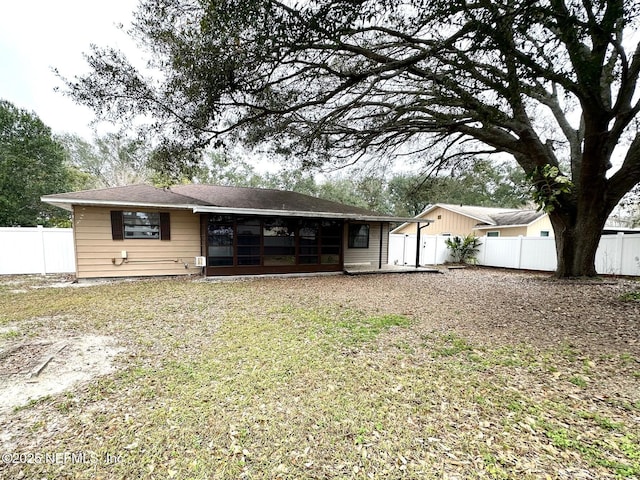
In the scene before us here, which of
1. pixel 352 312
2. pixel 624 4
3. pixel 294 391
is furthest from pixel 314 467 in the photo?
pixel 624 4

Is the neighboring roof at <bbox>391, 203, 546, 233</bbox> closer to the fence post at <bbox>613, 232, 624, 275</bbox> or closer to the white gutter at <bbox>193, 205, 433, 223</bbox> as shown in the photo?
the fence post at <bbox>613, 232, 624, 275</bbox>

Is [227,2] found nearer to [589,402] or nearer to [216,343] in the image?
[216,343]

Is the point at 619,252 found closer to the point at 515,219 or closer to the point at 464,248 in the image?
the point at 464,248

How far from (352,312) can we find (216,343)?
8.49ft

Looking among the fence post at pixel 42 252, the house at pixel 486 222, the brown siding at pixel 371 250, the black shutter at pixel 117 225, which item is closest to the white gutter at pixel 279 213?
the brown siding at pixel 371 250

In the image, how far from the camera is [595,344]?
3.67 meters

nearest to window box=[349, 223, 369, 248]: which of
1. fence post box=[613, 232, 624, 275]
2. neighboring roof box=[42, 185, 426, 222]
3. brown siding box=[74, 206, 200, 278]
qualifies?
neighboring roof box=[42, 185, 426, 222]

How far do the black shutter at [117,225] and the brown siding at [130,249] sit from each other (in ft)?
0.37

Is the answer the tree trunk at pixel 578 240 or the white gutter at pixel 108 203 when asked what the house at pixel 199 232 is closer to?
the white gutter at pixel 108 203

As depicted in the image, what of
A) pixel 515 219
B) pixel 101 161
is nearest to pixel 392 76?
pixel 515 219

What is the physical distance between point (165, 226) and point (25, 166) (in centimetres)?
1333

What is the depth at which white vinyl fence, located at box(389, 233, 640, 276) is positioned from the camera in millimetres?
9289

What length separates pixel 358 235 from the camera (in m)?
11.8

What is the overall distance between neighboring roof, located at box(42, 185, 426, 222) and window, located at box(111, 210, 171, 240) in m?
0.48
